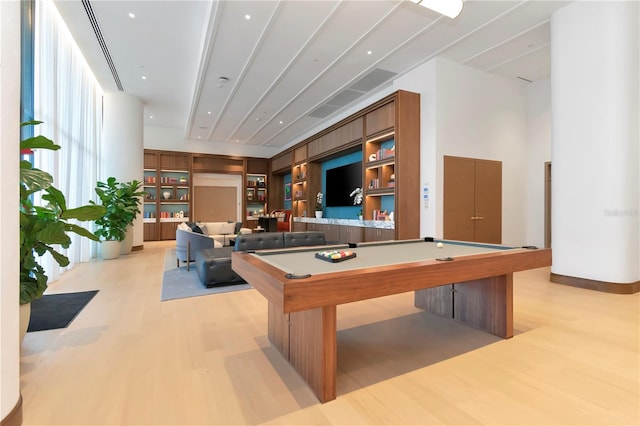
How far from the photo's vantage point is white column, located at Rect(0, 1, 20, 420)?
4.59ft

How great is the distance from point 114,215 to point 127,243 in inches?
44.7

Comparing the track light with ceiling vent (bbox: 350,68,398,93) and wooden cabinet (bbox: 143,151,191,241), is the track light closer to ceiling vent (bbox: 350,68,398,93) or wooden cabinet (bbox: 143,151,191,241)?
ceiling vent (bbox: 350,68,398,93)

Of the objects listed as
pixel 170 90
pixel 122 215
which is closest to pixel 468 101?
pixel 170 90

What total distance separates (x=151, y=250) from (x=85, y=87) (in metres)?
3.96

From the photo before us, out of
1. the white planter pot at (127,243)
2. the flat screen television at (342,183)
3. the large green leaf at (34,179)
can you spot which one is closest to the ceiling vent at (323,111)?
the flat screen television at (342,183)

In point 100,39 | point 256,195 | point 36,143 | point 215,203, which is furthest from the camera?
point 256,195

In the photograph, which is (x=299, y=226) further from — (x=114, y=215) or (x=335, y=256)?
(x=335, y=256)

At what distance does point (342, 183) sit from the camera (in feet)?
25.3

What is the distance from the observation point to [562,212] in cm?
423

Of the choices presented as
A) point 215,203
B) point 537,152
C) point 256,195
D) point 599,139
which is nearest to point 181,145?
point 215,203

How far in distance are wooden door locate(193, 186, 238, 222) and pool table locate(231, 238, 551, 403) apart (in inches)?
373

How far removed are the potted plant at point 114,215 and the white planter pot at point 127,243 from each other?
0.40m

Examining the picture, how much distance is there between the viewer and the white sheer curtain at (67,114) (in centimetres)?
412

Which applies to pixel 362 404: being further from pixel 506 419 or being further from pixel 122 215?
pixel 122 215
